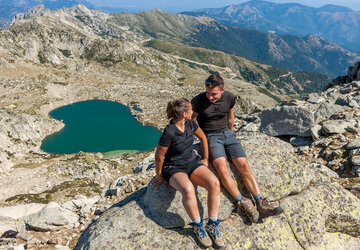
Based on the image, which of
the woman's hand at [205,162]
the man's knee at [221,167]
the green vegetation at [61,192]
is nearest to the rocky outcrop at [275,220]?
the man's knee at [221,167]

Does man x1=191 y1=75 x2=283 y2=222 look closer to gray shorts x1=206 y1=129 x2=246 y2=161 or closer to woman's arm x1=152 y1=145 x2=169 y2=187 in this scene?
gray shorts x1=206 y1=129 x2=246 y2=161

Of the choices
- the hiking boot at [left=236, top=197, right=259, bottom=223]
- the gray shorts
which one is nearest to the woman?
the gray shorts

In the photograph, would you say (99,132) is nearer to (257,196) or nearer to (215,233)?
(257,196)

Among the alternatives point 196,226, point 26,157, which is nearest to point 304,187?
point 196,226

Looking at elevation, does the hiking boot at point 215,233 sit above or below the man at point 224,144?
below

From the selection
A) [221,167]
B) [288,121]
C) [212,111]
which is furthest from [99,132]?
[221,167]

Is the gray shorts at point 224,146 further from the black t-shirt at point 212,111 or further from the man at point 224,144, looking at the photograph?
the black t-shirt at point 212,111

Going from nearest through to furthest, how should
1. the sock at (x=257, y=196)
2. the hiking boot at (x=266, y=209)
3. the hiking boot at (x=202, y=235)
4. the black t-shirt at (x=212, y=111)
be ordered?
the hiking boot at (x=202, y=235) < the hiking boot at (x=266, y=209) < the sock at (x=257, y=196) < the black t-shirt at (x=212, y=111)
